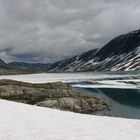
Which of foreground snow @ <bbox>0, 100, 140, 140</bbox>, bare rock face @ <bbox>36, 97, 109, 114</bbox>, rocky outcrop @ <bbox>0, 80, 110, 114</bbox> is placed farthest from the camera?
rocky outcrop @ <bbox>0, 80, 110, 114</bbox>

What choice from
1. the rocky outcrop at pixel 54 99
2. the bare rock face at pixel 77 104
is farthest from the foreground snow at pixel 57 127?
the rocky outcrop at pixel 54 99

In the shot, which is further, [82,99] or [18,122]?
[82,99]

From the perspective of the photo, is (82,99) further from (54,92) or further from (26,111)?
(26,111)

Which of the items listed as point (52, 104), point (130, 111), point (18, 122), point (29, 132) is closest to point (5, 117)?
point (18, 122)

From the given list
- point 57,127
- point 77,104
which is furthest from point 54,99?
point 57,127

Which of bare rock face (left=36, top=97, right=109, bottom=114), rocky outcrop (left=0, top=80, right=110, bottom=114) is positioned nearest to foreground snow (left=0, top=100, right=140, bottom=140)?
bare rock face (left=36, top=97, right=109, bottom=114)

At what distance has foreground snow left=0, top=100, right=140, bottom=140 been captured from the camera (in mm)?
19031

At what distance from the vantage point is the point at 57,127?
73.7ft

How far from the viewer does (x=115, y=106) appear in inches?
2581

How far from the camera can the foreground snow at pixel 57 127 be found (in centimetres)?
1903

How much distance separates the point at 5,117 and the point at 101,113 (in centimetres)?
3249

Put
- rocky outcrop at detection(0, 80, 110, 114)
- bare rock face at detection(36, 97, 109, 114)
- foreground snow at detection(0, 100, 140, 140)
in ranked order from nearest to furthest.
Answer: foreground snow at detection(0, 100, 140, 140), bare rock face at detection(36, 97, 109, 114), rocky outcrop at detection(0, 80, 110, 114)

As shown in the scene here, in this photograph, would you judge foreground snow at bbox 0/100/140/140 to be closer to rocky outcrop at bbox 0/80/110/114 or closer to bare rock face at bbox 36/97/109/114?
bare rock face at bbox 36/97/109/114

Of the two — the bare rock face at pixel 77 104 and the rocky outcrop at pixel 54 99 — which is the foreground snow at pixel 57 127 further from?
the rocky outcrop at pixel 54 99
